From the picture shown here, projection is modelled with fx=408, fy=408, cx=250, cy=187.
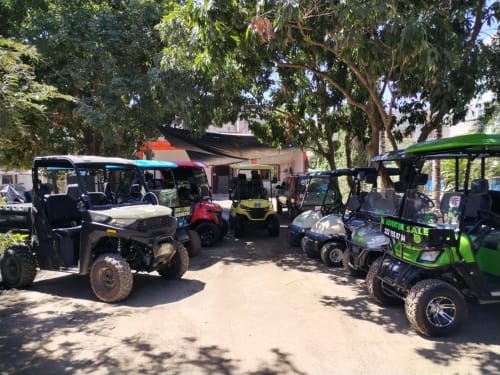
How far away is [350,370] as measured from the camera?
3.86 m

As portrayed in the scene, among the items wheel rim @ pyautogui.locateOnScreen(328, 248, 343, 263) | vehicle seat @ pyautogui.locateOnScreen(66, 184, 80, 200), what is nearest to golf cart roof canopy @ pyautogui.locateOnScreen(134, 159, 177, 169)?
vehicle seat @ pyautogui.locateOnScreen(66, 184, 80, 200)

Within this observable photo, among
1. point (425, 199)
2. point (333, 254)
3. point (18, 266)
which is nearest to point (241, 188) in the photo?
point (333, 254)

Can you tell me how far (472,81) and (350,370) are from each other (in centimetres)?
659

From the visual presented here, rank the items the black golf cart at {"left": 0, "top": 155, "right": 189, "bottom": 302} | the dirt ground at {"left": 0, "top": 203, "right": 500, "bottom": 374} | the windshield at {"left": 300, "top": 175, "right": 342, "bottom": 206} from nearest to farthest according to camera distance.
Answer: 1. the dirt ground at {"left": 0, "top": 203, "right": 500, "bottom": 374}
2. the black golf cart at {"left": 0, "top": 155, "right": 189, "bottom": 302}
3. the windshield at {"left": 300, "top": 175, "right": 342, "bottom": 206}

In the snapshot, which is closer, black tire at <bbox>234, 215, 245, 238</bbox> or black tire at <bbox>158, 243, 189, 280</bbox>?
black tire at <bbox>158, 243, 189, 280</bbox>

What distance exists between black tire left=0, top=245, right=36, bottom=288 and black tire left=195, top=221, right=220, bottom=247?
4334 millimetres

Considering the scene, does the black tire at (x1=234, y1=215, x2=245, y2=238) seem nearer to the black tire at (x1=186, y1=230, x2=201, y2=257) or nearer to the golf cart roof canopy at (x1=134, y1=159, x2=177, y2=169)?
the golf cart roof canopy at (x1=134, y1=159, x2=177, y2=169)

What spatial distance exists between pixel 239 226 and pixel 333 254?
163 inches

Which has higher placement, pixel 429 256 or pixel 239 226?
pixel 429 256

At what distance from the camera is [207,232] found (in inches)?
405

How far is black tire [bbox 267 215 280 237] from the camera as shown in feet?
38.2

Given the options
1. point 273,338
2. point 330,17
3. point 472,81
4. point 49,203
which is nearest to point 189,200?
point 49,203

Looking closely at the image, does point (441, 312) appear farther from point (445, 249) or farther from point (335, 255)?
point (335, 255)

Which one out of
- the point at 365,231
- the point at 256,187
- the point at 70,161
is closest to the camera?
the point at 70,161
